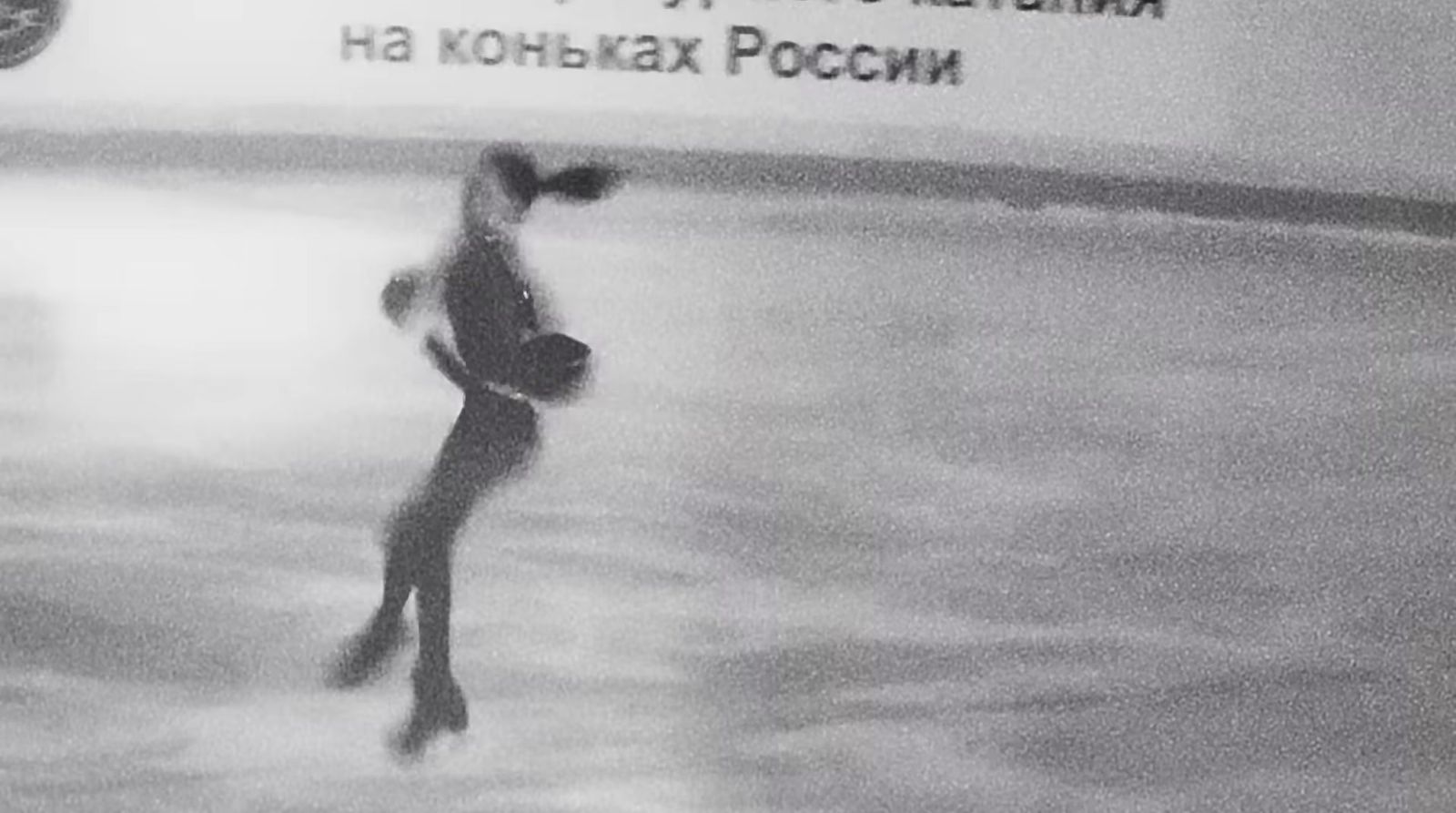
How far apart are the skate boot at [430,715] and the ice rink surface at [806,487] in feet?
0.04

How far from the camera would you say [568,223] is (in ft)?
2.52

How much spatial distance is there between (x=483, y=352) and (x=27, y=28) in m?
0.30

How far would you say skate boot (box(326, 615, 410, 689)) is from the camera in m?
0.78

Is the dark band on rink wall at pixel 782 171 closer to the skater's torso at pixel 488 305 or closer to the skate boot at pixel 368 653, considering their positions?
the skater's torso at pixel 488 305

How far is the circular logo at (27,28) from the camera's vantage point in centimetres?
76

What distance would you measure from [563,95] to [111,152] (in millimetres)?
245

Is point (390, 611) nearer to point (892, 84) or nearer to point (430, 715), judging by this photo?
point (430, 715)

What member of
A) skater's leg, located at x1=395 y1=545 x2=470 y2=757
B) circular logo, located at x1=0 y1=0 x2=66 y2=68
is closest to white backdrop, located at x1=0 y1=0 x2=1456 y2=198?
circular logo, located at x1=0 y1=0 x2=66 y2=68

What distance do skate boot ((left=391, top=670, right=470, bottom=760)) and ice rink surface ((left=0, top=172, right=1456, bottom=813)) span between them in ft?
0.04

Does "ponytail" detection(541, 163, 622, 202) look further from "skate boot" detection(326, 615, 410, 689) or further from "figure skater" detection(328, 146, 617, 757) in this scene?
"skate boot" detection(326, 615, 410, 689)

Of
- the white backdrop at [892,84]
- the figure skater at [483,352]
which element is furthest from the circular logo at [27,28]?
the figure skater at [483,352]

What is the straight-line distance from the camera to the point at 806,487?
0.77m

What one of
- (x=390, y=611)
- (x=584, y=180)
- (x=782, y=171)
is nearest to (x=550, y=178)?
(x=584, y=180)

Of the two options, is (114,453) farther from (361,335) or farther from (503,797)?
(503,797)
